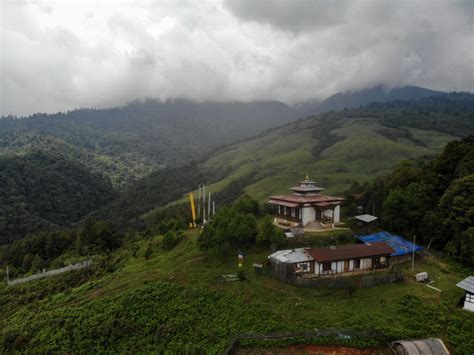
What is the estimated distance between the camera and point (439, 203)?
34.5m

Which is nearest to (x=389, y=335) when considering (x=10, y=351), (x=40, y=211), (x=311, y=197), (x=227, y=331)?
(x=227, y=331)

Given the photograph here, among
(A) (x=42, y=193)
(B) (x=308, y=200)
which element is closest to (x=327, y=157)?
(B) (x=308, y=200)

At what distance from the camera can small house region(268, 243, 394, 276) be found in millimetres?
28906

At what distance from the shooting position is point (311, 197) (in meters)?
40.8

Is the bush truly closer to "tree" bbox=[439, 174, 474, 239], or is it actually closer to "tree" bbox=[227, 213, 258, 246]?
"tree" bbox=[227, 213, 258, 246]

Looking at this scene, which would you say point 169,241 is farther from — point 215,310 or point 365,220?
point 365,220

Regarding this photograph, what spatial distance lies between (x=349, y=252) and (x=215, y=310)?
12.7 meters

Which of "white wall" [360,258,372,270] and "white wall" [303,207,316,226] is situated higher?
"white wall" [303,207,316,226]

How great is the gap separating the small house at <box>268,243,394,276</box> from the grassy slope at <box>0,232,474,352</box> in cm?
174

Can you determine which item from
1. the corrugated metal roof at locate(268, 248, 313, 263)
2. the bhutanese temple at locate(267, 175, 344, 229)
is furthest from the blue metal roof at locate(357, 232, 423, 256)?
the corrugated metal roof at locate(268, 248, 313, 263)

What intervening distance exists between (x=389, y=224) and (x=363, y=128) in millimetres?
130815

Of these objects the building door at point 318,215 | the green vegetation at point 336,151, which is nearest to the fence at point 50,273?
the building door at point 318,215

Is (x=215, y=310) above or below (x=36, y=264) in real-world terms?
above

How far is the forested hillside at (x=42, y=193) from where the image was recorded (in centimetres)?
9544
